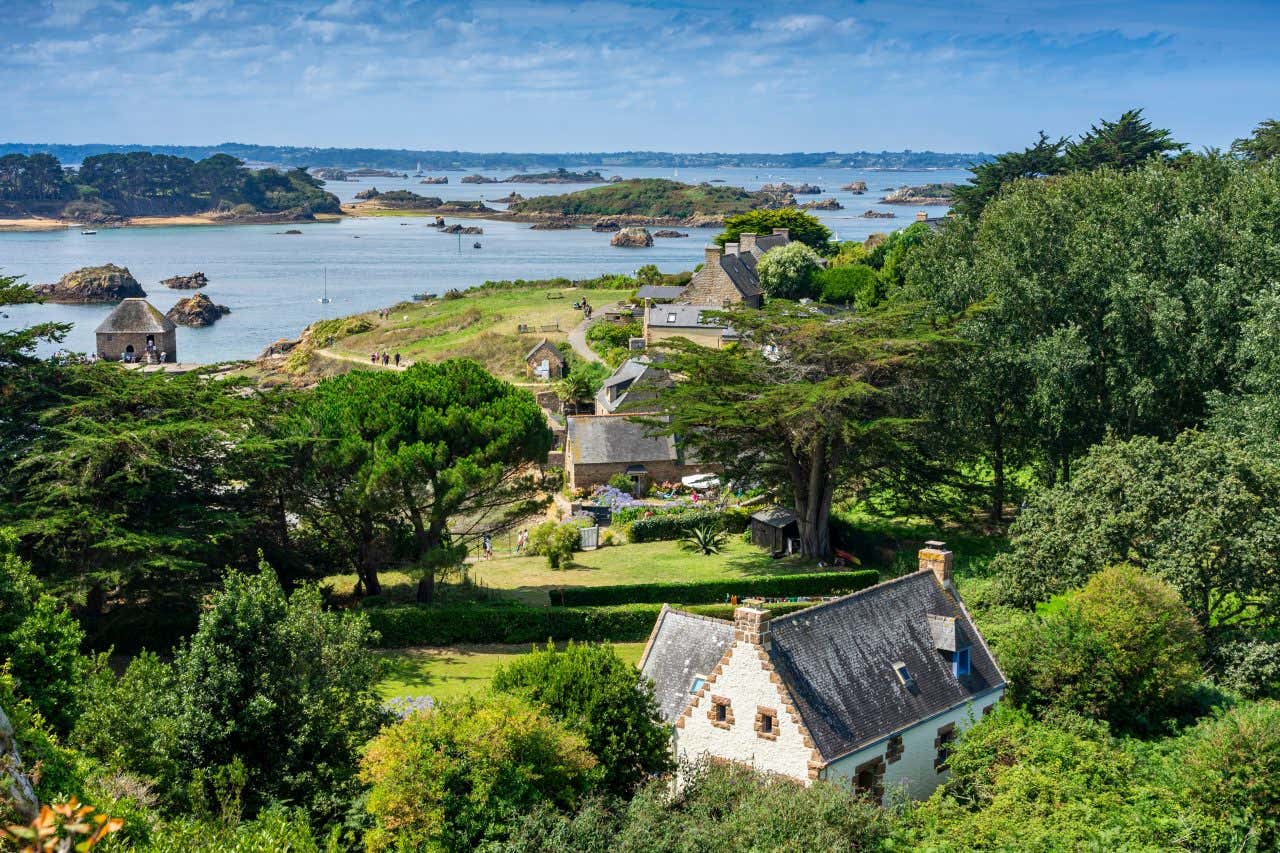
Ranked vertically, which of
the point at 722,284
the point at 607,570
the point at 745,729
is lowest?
the point at 607,570

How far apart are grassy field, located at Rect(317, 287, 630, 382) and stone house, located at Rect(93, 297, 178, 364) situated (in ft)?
44.1

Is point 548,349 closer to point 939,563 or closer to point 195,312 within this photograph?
point 939,563

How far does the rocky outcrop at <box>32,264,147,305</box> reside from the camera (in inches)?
5349

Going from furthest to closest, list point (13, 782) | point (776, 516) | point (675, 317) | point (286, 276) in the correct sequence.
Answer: point (286, 276), point (675, 317), point (776, 516), point (13, 782)

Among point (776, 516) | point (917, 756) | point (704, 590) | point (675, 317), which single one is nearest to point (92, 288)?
point (675, 317)

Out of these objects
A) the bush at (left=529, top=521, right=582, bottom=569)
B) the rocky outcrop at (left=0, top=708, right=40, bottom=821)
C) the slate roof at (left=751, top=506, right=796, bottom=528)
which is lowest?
the bush at (left=529, top=521, right=582, bottom=569)

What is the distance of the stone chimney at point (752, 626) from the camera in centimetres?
2167

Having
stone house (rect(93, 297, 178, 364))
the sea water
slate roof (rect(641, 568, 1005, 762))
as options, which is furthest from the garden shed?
the sea water

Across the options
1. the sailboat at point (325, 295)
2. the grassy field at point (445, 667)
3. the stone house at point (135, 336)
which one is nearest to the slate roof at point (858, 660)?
the grassy field at point (445, 667)

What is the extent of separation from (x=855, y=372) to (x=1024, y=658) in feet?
44.4

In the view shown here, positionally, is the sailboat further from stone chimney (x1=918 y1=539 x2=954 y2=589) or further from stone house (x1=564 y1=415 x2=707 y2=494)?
stone chimney (x1=918 y1=539 x2=954 y2=589)

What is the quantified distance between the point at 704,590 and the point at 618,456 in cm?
1802

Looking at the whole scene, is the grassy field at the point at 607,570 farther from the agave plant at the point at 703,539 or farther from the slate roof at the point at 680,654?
the slate roof at the point at 680,654

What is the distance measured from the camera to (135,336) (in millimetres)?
85250
